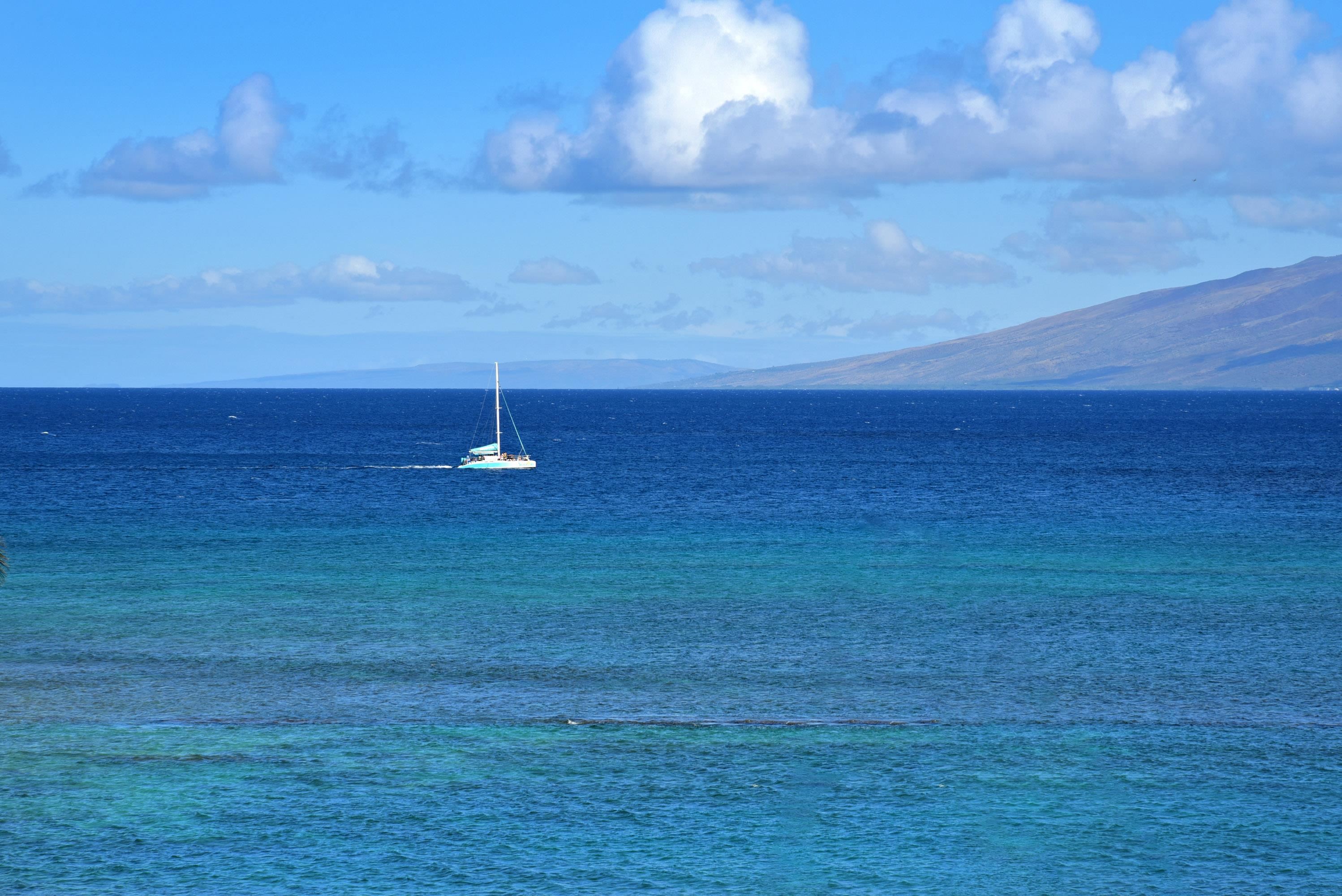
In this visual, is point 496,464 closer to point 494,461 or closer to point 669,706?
point 494,461

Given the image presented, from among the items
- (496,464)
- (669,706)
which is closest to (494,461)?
(496,464)

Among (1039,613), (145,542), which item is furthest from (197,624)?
(1039,613)

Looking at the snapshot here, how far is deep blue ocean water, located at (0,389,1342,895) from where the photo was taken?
28.4 metres

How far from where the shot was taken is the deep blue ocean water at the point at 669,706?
28.4 m

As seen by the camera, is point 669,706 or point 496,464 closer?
point 669,706

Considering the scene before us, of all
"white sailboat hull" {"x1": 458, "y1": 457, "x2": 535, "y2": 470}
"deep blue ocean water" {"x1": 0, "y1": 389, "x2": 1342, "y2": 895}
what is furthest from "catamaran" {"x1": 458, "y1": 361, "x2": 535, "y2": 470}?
"deep blue ocean water" {"x1": 0, "y1": 389, "x2": 1342, "y2": 895}

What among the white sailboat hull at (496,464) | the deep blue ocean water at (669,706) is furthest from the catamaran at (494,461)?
the deep blue ocean water at (669,706)

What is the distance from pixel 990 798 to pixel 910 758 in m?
3.18

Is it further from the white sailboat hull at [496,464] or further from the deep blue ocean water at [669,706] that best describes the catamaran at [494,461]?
the deep blue ocean water at [669,706]

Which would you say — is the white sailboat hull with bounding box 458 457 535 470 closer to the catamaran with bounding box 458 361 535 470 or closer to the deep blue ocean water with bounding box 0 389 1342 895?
the catamaran with bounding box 458 361 535 470

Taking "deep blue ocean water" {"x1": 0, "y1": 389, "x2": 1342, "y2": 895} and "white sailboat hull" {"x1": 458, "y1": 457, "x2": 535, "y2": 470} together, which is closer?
"deep blue ocean water" {"x1": 0, "y1": 389, "x2": 1342, "y2": 895}

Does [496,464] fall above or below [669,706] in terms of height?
above

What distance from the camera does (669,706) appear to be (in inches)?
1580

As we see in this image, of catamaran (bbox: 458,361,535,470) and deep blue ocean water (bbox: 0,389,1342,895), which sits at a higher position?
catamaran (bbox: 458,361,535,470)
